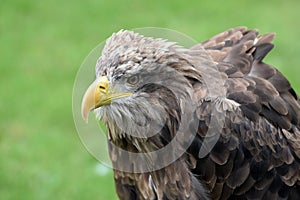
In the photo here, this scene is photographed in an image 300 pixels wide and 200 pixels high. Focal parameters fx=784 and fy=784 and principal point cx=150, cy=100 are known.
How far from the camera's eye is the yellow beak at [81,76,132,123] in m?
5.29

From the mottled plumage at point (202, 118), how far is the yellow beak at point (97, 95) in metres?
0.06

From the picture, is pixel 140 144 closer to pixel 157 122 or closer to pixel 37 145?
pixel 157 122

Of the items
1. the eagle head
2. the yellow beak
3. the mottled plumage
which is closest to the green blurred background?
the mottled plumage

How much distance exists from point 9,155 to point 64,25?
3334 mm

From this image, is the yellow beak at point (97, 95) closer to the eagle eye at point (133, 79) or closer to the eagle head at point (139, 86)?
the eagle head at point (139, 86)

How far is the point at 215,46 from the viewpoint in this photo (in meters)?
6.43

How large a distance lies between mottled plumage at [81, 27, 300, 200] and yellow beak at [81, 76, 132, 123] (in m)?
0.06

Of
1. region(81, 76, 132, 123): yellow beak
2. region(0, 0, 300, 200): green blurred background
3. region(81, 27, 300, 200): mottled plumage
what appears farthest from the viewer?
region(0, 0, 300, 200): green blurred background

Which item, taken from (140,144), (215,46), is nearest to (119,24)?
(215,46)

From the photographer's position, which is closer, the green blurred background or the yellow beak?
the yellow beak

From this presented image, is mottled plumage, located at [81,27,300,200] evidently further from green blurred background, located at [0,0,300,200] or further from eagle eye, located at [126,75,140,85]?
green blurred background, located at [0,0,300,200]

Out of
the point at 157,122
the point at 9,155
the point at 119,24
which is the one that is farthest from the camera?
the point at 119,24

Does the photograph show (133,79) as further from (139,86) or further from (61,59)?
(61,59)

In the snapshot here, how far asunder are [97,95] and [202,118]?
2.73 ft
